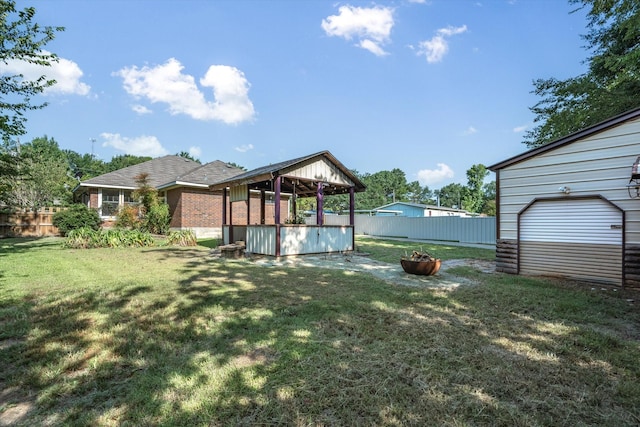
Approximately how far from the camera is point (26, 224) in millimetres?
17703

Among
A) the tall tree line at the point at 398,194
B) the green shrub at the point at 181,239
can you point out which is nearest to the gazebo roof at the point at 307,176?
the green shrub at the point at 181,239

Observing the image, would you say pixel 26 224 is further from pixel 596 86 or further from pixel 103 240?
pixel 596 86

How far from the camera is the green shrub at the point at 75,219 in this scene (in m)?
16.4

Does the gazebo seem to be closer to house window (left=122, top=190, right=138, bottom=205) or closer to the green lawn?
the green lawn

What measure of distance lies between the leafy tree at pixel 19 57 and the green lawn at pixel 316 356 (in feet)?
23.7

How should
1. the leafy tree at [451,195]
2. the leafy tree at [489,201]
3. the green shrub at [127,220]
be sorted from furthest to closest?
the leafy tree at [451,195], the leafy tree at [489,201], the green shrub at [127,220]

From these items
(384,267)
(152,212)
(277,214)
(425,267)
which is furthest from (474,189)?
(425,267)

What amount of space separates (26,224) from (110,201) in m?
4.28

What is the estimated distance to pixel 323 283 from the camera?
19.8 ft

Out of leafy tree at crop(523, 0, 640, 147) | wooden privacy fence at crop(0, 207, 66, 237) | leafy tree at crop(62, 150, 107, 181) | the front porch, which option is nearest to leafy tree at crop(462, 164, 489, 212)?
leafy tree at crop(523, 0, 640, 147)

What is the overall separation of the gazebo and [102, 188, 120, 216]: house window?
10.5m

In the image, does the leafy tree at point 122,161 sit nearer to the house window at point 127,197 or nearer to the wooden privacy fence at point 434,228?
the house window at point 127,197

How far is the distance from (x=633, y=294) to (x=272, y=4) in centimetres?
1254

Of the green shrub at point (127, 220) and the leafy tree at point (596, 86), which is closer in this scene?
the leafy tree at point (596, 86)
